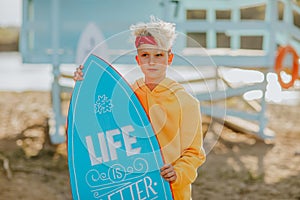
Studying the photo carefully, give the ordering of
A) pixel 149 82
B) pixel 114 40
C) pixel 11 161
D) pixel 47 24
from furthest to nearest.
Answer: pixel 47 24
pixel 11 161
pixel 114 40
pixel 149 82

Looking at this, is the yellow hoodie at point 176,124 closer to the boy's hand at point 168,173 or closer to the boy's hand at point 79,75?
the boy's hand at point 168,173

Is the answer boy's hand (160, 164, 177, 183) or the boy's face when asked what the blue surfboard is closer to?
boy's hand (160, 164, 177, 183)

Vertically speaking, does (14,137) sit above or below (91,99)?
below

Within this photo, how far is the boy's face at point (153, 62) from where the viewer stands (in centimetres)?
A: 283

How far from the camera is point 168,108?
2805 millimetres

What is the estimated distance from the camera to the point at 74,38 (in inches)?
285

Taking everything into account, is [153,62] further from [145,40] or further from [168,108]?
[168,108]

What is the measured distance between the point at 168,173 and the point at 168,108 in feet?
1.04

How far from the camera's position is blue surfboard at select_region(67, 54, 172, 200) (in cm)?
286

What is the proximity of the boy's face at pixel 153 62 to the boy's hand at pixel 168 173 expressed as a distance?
43 cm

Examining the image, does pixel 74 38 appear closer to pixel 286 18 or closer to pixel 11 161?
pixel 11 161

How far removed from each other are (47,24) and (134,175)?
4479 millimetres

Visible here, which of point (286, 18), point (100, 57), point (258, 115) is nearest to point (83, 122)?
point (100, 57)

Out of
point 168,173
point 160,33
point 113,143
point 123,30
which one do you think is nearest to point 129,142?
point 113,143
